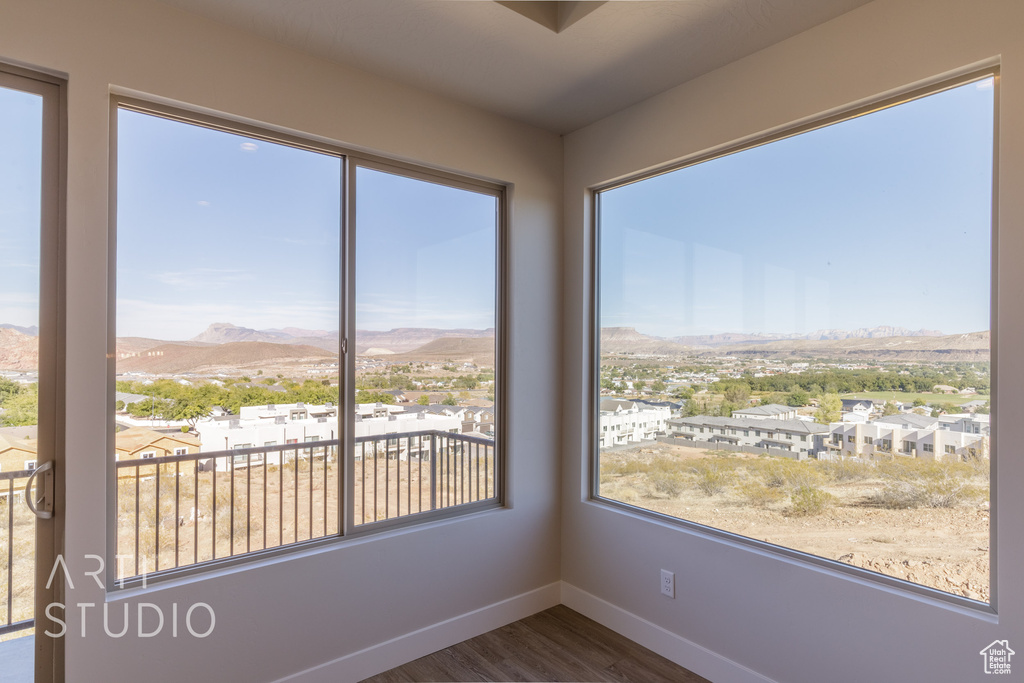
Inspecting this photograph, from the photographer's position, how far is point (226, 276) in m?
2.23

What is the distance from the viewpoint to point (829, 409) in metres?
2.17

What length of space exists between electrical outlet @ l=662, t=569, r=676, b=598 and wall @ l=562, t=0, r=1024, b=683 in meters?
0.03

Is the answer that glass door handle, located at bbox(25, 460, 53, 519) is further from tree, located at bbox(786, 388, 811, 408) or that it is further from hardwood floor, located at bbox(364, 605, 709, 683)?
tree, located at bbox(786, 388, 811, 408)

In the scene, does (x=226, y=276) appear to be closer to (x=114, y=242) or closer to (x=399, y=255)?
(x=114, y=242)

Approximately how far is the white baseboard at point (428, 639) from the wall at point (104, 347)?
0.06 ft

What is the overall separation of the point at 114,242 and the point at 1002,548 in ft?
10.3

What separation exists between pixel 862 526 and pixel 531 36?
228 centimetres

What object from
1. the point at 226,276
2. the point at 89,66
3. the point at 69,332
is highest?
the point at 89,66

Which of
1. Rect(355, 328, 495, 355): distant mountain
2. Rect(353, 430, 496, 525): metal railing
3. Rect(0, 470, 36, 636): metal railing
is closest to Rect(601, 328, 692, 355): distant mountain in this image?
Rect(355, 328, 495, 355): distant mountain

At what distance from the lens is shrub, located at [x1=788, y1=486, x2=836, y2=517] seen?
7.08 ft

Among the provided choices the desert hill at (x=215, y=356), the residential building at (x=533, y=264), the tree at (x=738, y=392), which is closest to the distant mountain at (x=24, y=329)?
the residential building at (x=533, y=264)

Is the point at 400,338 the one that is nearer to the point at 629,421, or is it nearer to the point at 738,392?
the point at 629,421

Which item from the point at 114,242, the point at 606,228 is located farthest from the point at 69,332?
the point at 606,228

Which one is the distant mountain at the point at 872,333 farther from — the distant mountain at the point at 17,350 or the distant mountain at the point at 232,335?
the distant mountain at the point at 17,350
